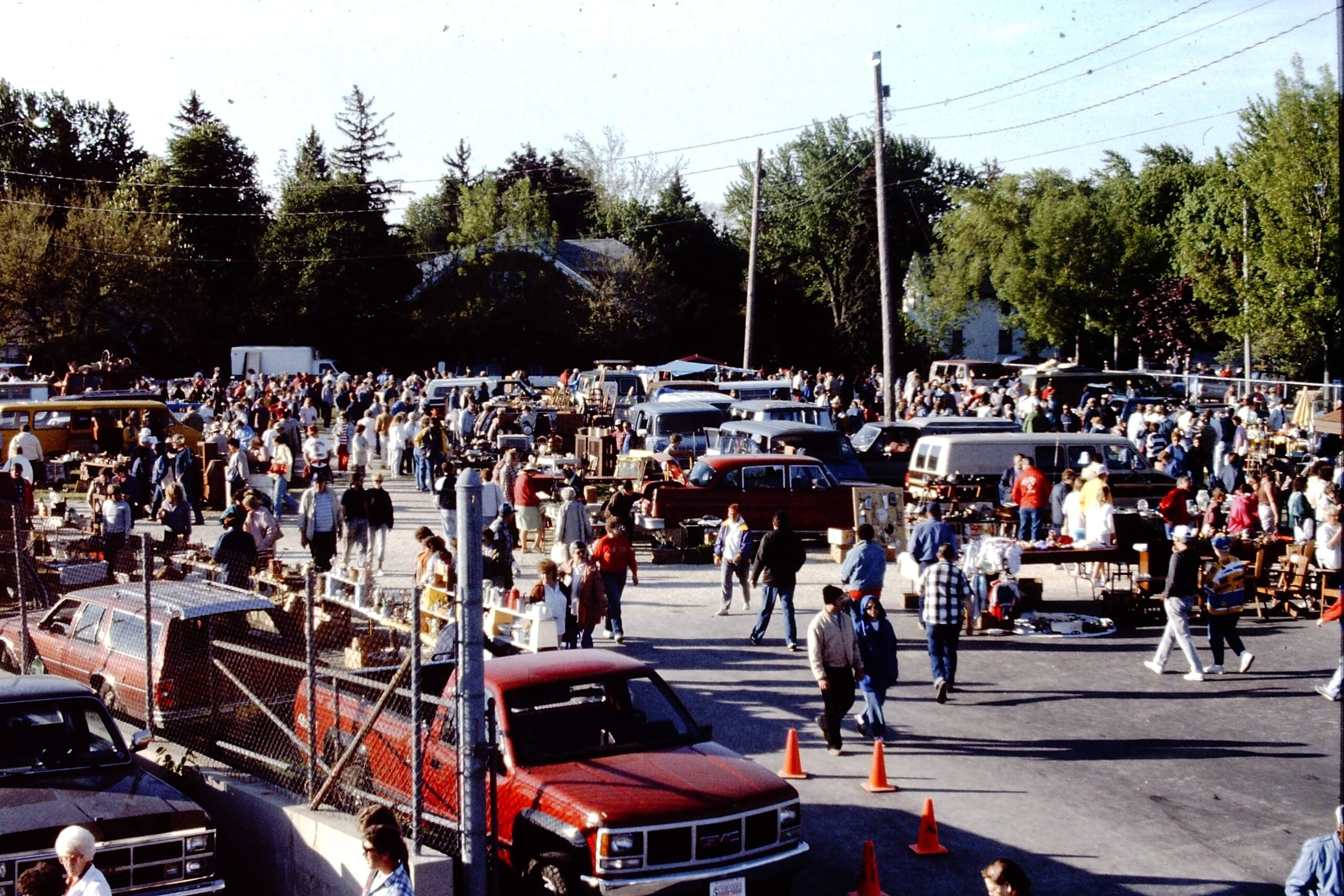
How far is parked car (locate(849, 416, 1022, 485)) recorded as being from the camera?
29.4 metres

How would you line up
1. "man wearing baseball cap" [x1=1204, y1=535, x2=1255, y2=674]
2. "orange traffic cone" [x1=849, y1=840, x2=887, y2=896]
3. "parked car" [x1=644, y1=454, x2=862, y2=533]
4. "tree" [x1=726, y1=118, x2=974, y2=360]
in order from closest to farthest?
"orange traffic cone" [x1=849, y1=840, x2=887, y2=896], "man wearing baseball cap" [x1=1204, y1=535, x2=1255, y2=674], "parked car" [x1=644, y1=454, x2=862, y2=533], "tree" [x1=726, y1=118, x2=974, y2=360]

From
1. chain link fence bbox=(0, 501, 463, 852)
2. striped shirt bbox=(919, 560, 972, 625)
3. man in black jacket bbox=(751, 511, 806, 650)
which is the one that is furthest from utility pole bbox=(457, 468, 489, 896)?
man in black jacket bbox=(751, 511, 806, 650)

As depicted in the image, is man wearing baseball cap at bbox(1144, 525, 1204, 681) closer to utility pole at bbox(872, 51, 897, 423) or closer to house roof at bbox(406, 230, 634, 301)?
utility pole at bbox(872, 51, 897, 423)

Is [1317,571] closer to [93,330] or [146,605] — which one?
[146,605]

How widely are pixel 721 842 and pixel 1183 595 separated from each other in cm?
807

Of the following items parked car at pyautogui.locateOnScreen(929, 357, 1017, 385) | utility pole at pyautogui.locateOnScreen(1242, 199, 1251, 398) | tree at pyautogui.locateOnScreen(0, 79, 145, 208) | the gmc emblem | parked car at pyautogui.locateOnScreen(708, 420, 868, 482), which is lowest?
the gmc emblem

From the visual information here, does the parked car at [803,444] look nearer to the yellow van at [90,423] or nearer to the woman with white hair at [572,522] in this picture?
the woman with white hair at [572,522]

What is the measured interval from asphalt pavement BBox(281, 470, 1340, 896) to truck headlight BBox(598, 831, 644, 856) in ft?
5.67

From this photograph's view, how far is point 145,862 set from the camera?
8023 millimetres

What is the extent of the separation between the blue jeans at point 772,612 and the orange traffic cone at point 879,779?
14.3ft

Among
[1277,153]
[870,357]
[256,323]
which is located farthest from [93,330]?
[1277,153]

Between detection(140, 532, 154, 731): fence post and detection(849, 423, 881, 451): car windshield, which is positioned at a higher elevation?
detection(849, 423, 881, 451): car windshield

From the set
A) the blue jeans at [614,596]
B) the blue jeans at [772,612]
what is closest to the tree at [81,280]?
the blue jeans at [614,596]

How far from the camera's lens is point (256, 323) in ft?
207
